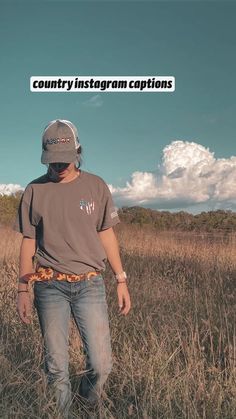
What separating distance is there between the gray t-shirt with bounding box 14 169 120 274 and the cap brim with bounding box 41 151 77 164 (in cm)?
16

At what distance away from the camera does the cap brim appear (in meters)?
2.86

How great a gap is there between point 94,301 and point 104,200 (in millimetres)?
614

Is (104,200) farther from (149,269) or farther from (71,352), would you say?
(149,269)

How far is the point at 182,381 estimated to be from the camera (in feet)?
11.2

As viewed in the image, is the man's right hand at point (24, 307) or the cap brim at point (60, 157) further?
the man's right hand at point (24, 307)

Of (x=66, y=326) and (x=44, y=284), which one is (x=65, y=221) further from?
(x=66, y=326)

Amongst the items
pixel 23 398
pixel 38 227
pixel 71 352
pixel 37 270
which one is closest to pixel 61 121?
pixel 38 227

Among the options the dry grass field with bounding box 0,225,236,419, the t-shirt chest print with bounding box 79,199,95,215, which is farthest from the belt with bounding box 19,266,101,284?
the dry grass field with bounding box 0,225,236,419

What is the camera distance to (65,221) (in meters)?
2.94

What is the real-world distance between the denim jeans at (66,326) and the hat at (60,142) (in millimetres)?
717

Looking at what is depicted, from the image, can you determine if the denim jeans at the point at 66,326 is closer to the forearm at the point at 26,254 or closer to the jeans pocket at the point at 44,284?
the jeans pocket at the point at 44,284

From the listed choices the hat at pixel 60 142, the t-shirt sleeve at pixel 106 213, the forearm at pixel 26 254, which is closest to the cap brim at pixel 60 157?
the hat at pixel 60 142

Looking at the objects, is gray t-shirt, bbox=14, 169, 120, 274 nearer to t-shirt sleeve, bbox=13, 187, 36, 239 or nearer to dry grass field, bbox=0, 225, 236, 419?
t-shirt sleeve, bbox=13, 187, 36, 239

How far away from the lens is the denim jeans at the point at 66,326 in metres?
2.89
